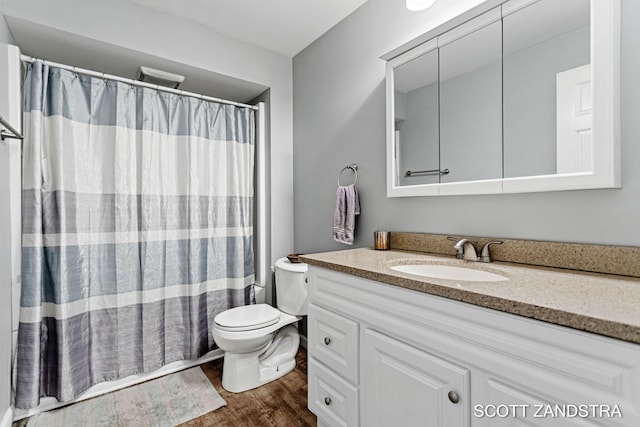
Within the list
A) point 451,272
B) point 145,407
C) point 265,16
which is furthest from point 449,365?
point 265,16

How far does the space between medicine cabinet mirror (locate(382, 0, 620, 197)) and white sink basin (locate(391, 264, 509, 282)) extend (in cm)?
36

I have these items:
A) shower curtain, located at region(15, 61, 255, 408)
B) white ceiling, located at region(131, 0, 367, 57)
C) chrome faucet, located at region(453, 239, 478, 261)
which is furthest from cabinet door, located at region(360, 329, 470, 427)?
white ceiling, located at region(131, 0, 367, 57)

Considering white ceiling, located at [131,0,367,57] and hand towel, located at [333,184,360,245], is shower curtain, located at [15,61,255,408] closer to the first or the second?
white ceiling, located at [131,0,367,57]

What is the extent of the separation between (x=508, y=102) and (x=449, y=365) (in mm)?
1067

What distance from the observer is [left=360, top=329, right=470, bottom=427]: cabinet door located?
0.89 m

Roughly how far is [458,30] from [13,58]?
2.27 meters

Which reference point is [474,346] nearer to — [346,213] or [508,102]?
[508,102]

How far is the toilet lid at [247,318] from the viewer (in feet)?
6.05

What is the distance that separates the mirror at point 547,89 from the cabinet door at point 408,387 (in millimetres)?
837

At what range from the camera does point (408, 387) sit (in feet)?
3.33

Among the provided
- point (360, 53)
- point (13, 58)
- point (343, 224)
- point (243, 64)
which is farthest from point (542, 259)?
point (13, 58)

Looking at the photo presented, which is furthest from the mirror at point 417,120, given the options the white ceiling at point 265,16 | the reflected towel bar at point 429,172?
the white ceiling at point 265,16

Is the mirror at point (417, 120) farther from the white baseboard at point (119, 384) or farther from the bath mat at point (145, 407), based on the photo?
the white baseboard at point (119, 384)

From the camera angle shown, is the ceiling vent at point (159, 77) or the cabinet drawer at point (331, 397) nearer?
the cabinet drawer at point (331, 397)
